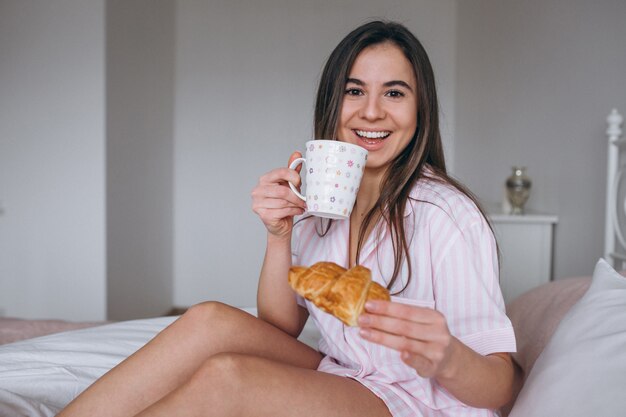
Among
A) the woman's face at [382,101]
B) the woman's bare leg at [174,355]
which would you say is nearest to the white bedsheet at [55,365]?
the woman's bare leg at [174,355]

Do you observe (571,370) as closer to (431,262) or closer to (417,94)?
(431,262)

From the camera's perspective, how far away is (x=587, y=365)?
802 millimetres

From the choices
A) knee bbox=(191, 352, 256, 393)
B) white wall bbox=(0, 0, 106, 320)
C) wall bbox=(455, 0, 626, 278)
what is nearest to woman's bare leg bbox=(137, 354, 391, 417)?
knee bbox=(191, 352, 256, 393)

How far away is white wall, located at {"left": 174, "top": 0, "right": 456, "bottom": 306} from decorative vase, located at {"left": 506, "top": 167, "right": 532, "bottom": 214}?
151 centimetres

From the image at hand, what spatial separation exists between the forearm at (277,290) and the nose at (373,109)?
0.29 meters

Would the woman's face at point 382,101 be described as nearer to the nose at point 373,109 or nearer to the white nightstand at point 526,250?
the nose at point 373,109

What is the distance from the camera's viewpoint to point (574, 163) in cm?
225

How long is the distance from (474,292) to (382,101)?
43 centimetres

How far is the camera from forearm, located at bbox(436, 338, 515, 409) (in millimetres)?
751

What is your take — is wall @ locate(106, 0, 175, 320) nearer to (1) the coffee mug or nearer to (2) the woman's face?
(2) the woman's face

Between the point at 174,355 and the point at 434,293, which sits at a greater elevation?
the point at 434,293

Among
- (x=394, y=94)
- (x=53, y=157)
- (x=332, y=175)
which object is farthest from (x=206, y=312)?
(x=53, y=157)

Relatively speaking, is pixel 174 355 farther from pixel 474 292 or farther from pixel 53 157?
pixel 53 157

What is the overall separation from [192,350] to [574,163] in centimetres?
186
